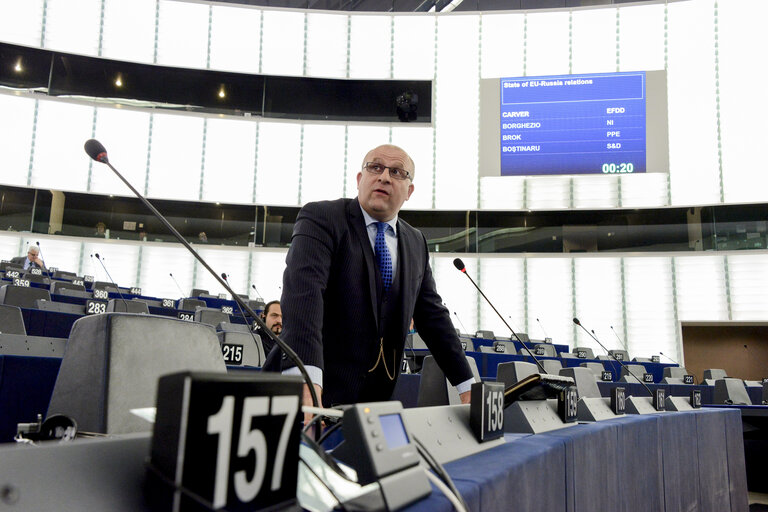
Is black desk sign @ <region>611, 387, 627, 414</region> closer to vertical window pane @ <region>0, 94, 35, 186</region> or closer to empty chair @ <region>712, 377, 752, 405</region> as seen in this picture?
empty chair @ <region>712, 377, 752, 405</region>

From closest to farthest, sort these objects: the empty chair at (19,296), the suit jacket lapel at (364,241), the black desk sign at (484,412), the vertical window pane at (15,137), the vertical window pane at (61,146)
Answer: the black desk sign at (484,412)
the suit jacket lapel at (364,241)
the empty chair at (19,296)
the vertical window pane at (15,137)
the vertical window pane at (61,146)

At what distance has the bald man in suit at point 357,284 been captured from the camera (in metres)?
1.55

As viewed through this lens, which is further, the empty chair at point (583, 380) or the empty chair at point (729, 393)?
the empty chair at point (729, 393)

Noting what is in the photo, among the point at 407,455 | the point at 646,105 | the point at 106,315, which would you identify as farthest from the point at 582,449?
the point at 646,105

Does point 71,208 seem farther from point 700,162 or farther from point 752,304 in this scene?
point 752,304

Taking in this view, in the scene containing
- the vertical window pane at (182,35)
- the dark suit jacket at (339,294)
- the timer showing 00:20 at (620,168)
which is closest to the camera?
the dark suit jacket at (339,294)

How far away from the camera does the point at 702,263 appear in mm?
11914

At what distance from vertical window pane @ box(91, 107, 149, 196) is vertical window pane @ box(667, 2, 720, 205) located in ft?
35.2

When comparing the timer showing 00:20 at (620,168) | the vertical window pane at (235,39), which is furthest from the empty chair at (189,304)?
the timer showing 00:20 at (620,168)

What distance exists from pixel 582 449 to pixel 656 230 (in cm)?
1226

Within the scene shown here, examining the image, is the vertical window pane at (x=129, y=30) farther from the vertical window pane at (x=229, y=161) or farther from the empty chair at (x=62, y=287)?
the empty chair at (x=62, y=287)

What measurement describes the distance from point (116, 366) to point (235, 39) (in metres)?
13.3

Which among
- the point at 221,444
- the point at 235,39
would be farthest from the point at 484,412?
the point at 235,39

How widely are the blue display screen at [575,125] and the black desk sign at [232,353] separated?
373 inches
